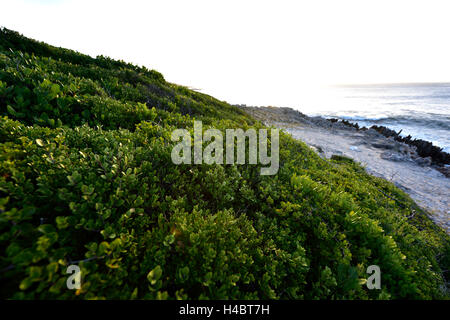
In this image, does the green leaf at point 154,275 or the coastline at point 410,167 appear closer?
the green leaf at point 154,275

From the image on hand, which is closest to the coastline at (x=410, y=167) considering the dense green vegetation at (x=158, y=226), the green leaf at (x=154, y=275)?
the dense green vegetation at (x=158, y=226)

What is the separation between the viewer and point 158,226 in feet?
8.07

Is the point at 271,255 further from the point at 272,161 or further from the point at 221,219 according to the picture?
the point at 272,161

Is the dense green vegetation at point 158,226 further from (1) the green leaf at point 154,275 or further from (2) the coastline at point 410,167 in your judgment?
(2) the coastline at point 410,167

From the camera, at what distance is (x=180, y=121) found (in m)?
5.56

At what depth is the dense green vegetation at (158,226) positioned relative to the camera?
166 cm

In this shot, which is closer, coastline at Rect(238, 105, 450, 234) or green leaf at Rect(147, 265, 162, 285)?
green leaf at Rect(147, 265, 162, 285)

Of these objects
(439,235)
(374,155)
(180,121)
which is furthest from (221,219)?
(374,155)

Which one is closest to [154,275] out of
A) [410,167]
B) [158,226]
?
[158,226]

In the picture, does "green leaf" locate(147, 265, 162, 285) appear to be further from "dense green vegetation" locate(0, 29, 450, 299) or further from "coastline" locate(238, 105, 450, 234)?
"coastline" locate(238, 105, 450, 234)

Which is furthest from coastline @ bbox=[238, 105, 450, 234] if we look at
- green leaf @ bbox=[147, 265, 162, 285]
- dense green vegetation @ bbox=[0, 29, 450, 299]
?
green leaf @ bbox=[147, 265, 162, 285]

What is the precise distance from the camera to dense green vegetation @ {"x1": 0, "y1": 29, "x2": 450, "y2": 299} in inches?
65.4

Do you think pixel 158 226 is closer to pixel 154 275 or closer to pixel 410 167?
pixel 154 275

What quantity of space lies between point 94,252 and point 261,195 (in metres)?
2.59
